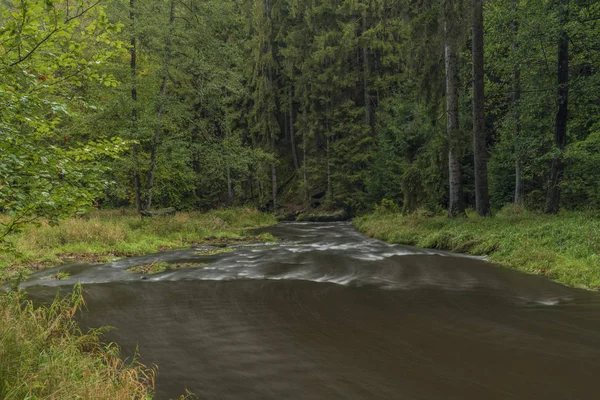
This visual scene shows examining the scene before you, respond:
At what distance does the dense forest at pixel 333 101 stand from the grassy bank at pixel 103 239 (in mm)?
2314

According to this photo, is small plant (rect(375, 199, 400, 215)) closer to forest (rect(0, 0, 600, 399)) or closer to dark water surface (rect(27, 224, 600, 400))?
forest (rect(0, 0, 600, 399))

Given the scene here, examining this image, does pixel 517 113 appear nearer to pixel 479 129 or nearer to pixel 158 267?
pixel 479 129

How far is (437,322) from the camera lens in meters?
5.88

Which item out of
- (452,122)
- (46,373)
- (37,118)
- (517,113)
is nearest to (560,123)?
(517,113)

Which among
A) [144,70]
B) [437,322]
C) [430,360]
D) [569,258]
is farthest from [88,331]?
[144,70]

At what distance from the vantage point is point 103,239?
14180 mm

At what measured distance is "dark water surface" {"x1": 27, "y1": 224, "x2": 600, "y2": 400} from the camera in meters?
4.04

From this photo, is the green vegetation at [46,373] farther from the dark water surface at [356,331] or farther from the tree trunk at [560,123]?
the tree trunk at [560,123]

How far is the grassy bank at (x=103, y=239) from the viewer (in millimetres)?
11391

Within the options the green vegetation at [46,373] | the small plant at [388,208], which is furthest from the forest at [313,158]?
the small plant at [388,208]

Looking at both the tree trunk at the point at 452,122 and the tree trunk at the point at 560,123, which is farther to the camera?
the tree trunk at the point at 452,122

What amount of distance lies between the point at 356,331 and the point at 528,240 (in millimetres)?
8054

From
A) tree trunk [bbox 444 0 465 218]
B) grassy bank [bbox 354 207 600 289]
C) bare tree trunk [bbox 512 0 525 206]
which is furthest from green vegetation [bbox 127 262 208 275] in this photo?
bare tree trunk [bbox 512 0 525 206]

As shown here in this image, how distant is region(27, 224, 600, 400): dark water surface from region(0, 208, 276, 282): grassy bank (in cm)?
223
